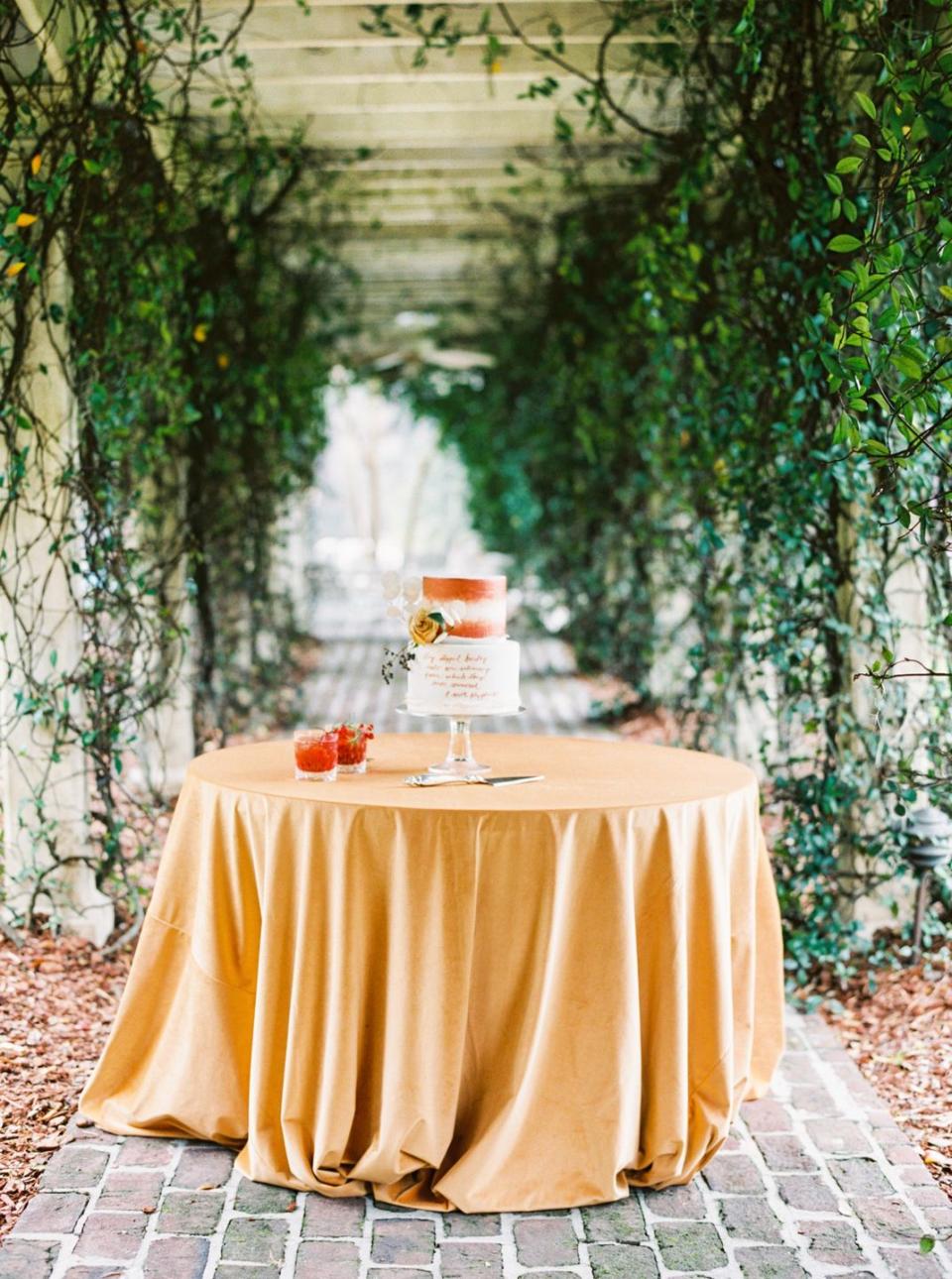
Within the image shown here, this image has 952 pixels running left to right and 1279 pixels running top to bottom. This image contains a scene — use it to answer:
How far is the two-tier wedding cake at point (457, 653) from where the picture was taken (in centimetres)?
322

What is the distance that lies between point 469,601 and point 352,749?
Result: 1.56 ft

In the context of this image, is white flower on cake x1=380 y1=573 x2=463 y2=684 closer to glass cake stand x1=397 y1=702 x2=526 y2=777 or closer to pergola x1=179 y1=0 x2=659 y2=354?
glass cake stand x1=397 y1=702 x2=526 y2=777

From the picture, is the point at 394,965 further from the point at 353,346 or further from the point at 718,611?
the point at 353,346

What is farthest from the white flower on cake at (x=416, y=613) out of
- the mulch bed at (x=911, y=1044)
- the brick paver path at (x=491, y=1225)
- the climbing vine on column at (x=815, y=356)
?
the mulch bed at (x=911, y=1044)

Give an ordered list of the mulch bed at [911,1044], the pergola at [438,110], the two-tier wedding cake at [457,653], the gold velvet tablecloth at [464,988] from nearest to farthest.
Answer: the gold velvet tablecloth at [464,988] → the two-tier wedding cake at [457,653] → the mulch bed at [911,1044] → the pergola at [438,110]

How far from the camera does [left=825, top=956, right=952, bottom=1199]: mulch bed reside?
347cm

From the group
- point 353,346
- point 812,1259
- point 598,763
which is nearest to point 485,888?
point 598,763

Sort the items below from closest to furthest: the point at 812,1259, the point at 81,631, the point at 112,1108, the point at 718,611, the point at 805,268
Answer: the point at 812,1259 → the point at 112,1108 → the point at 805,268 → the point at 81,631 → the point at 718,611

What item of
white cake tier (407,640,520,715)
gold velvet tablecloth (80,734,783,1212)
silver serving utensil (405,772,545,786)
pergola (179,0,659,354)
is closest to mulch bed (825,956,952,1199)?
gold velvet tablecloth (80,734,783,1212)

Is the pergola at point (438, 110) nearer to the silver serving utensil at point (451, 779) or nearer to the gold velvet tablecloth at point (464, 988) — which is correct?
the silver serving utensil at point (451, 779)

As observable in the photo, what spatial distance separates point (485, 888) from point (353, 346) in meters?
12.5

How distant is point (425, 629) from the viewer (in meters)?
3.20

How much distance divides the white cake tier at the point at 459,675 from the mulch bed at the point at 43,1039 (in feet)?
4.55

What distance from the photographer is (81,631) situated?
15.9 feet
